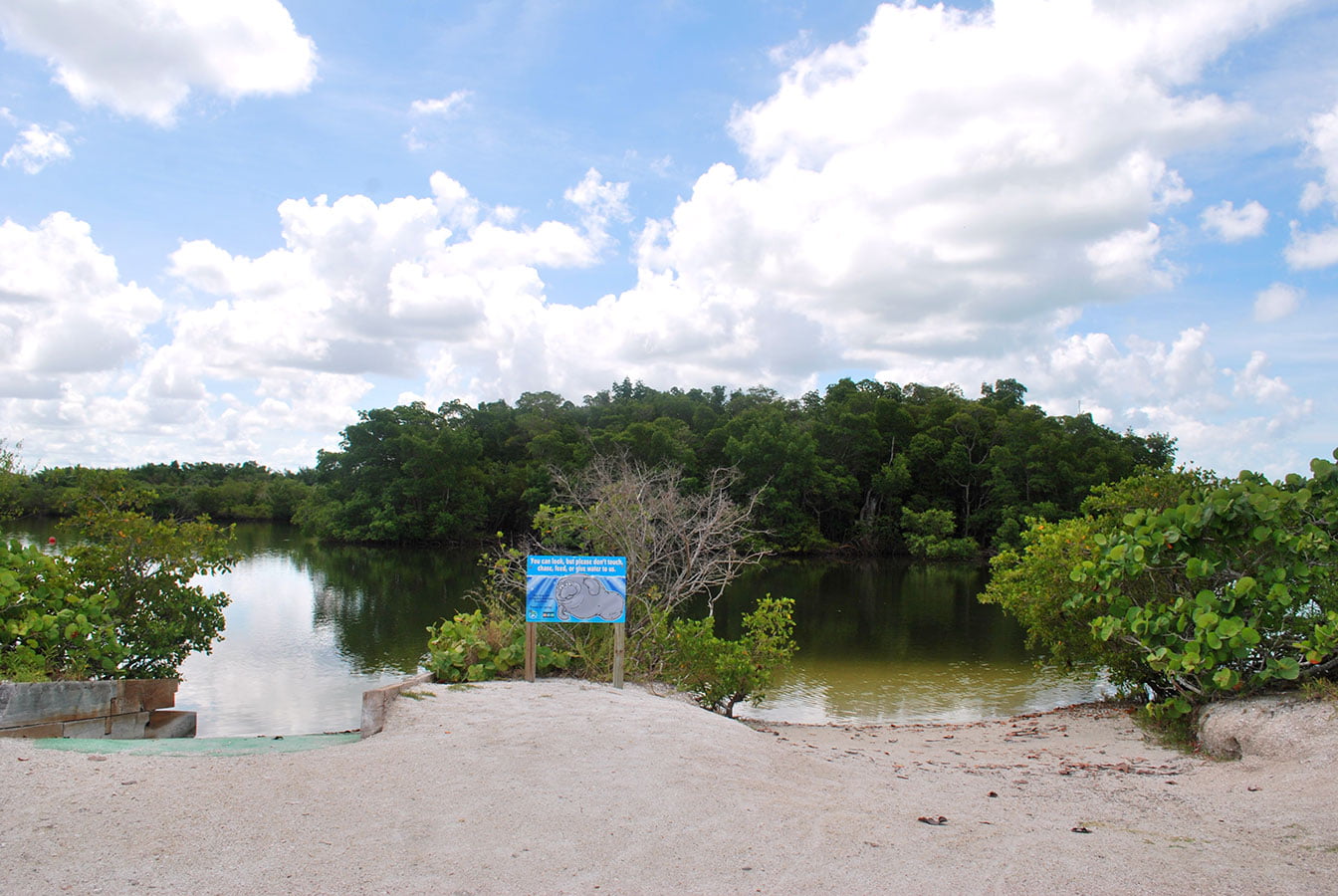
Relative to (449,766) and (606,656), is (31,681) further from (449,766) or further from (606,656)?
(606,656)

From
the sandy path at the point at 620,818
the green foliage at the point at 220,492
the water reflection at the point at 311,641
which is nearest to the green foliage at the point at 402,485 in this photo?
the water reflection at the point at 311,641

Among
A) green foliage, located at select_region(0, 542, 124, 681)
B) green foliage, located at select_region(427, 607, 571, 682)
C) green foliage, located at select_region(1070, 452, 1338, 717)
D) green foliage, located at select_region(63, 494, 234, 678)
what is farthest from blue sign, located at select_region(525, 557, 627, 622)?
green foliage, located at select_region(1070, 452, 1338, 717)

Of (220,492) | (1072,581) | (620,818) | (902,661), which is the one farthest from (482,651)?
(220,492)

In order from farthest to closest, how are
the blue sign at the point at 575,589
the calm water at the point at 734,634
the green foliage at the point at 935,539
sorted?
the green foliage at the point at 935,539, the calm water at the point at 734,634, the blue sign at the point at 575,589

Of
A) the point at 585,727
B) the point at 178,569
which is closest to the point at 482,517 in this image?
the point at 178,569

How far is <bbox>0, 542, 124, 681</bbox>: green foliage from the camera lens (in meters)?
7.91

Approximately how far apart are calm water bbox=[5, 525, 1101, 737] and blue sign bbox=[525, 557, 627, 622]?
603cm

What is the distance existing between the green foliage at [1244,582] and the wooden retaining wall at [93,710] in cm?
956

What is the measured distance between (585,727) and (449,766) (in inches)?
50.4

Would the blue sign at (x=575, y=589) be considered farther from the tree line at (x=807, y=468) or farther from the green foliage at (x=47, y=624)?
the tree line at (x=807, y=468)

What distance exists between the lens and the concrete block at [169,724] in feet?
30.4

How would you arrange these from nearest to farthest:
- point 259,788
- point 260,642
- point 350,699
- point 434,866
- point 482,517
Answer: point 434,866 < point 259,788 < point 350,699 < point 260,642 < point 482,517

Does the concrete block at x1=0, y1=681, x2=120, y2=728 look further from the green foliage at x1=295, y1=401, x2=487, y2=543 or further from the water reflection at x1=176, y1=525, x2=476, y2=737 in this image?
the green foliage at x1=295, y1=401, x2=487, y2=543

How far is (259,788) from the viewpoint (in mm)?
5086
